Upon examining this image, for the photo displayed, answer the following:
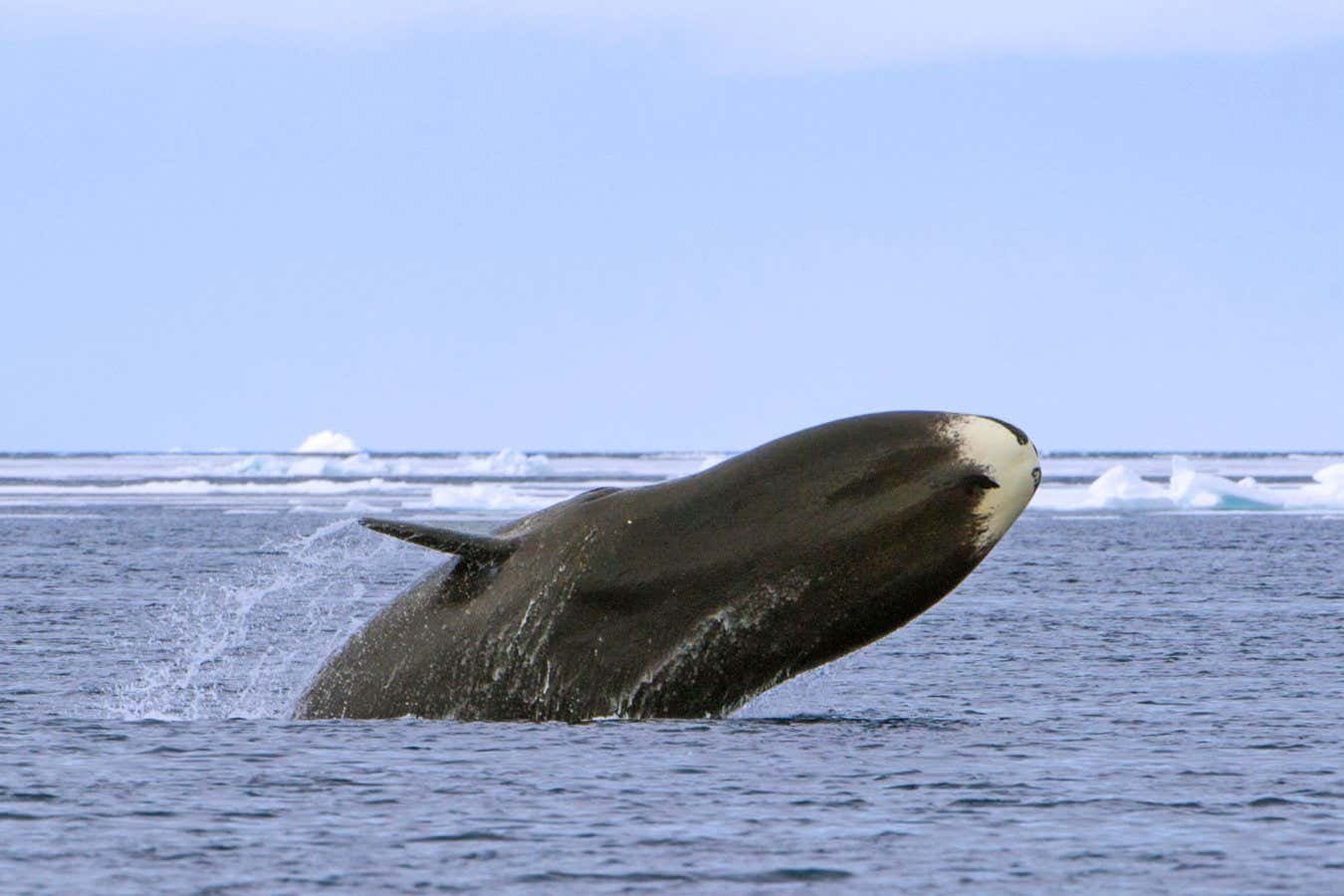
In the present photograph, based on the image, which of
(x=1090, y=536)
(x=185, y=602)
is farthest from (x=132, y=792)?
(x=1090, y=536)

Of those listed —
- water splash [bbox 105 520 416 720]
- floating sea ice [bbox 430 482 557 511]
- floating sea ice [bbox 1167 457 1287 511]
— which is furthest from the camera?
floating sea ice [bbox 430 482 557 511]

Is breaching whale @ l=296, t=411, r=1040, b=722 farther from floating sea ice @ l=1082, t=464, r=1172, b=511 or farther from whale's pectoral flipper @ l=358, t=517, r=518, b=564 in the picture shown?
floating sea ice @ l=1082, t=464, r=1172, b=511

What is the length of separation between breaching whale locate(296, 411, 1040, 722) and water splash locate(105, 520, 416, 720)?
1.20m

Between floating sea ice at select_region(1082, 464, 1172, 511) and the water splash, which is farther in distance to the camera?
floating sea ice at select_region(1082, 464, 1172, 511)

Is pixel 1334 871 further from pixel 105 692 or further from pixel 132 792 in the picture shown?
pixel 105 692

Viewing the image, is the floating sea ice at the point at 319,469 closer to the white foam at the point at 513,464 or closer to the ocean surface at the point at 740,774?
the white foam at the point at 513,464

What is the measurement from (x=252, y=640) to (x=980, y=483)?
53.2 ft

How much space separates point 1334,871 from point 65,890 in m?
6.33

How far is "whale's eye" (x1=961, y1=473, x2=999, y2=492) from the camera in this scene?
1248 cm

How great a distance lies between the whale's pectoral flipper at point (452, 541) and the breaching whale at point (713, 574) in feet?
0.07

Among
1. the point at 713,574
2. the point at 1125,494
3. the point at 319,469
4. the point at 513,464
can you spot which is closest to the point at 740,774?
the point at 713,574

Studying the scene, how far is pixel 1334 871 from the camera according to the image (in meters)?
10.5

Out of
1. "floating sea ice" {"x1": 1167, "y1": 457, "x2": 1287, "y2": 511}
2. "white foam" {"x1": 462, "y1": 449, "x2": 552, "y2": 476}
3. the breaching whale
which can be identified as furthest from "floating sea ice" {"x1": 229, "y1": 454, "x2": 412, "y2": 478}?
the breaching whale

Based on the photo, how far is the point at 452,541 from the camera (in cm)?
1282
